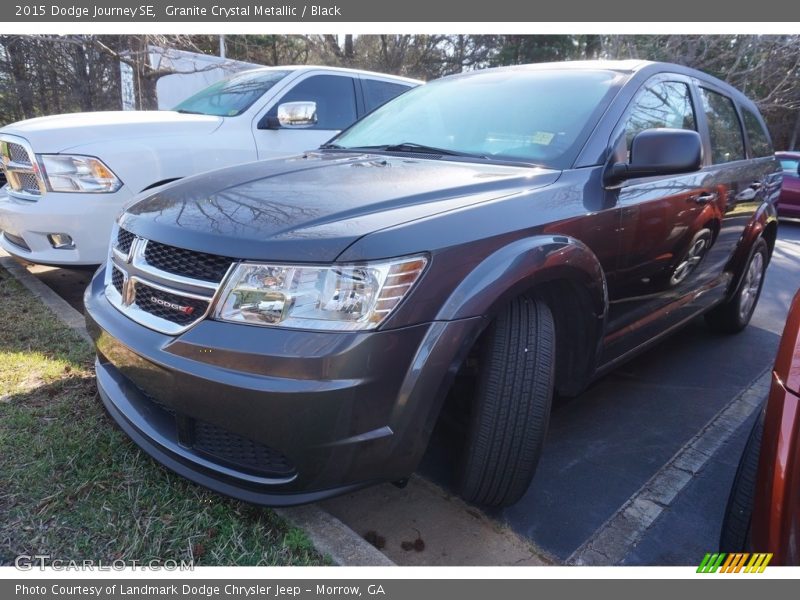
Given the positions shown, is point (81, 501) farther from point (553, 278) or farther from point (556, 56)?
point (556, 56)

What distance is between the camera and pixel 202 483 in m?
1.74

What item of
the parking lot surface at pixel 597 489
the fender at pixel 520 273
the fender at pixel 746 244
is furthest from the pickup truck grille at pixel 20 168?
the fender at pixel 746 244

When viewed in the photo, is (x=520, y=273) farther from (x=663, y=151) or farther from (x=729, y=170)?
(x=729, y=170)

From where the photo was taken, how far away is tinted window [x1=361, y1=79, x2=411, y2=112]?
524cm

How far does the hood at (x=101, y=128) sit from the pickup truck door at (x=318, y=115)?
1.26 ft

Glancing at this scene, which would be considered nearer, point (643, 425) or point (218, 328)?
point (218, 328)

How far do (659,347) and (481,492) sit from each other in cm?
256

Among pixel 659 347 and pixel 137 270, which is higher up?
pixel 137 270

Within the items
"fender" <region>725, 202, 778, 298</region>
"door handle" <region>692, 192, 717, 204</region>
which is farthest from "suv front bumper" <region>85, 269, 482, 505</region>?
"fender" <region>725, 202, 778, 298</region>

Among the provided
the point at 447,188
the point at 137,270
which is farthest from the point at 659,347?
the point at 137,270

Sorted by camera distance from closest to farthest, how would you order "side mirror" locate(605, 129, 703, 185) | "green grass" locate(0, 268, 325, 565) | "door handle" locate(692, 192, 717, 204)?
"green grass" locate(0, 268, 325, 565), "side mirror" locate(605, 129, 703, 185), "door handle" locate(692, 192, 717, 204)

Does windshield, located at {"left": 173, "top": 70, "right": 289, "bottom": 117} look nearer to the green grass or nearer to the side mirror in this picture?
the green grass

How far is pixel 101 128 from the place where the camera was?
3.69 m

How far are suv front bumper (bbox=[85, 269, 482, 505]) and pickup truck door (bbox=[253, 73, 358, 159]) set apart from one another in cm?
298
